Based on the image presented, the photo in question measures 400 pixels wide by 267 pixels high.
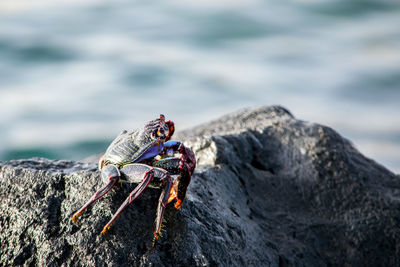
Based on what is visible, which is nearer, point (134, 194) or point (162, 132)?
point (134, 194)

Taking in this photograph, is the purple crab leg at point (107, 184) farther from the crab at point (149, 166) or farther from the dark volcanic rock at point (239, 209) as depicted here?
the dark volcanic rock at point (239, 209)

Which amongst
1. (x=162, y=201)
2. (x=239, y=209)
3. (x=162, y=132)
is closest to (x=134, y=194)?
(x=162, y=201)

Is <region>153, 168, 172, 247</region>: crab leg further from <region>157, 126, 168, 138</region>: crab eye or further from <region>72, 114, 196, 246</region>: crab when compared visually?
<region>157, 126, 168, 138</region>: crab eye

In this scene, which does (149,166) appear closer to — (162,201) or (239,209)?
(162,201)

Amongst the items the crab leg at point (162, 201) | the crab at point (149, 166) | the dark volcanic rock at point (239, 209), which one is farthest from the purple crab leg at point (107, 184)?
the crab leg at point (162, 201)

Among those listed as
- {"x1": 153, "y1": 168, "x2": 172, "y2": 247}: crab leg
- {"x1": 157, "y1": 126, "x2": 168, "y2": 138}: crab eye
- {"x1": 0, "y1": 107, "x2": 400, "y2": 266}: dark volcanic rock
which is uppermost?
{"x1": 157, "y1": 126, "x2": 168, "y2": 138}: crab eye

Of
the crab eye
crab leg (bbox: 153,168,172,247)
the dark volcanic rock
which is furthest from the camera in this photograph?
the crab eye

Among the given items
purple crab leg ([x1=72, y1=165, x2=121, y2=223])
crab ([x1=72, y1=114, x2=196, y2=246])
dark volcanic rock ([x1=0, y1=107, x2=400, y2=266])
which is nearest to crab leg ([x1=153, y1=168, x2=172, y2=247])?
crab ([x1=72, y1=114, x2=196, y2=246])
